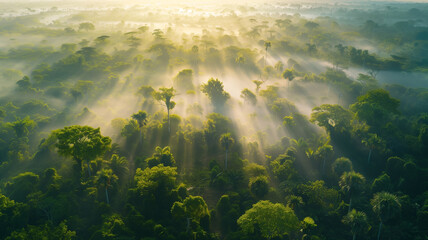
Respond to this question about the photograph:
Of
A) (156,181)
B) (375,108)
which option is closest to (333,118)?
(375,108)

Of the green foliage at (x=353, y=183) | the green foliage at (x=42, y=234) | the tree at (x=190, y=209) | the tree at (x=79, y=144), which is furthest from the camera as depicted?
the tree at (x=79, y=144)

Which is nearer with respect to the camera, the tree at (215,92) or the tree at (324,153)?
the tree at (324,153)

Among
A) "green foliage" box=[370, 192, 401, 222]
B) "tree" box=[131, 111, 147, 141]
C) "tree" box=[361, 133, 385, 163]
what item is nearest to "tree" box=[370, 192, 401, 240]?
"green foliage" box=[370, 192, 401, 222]

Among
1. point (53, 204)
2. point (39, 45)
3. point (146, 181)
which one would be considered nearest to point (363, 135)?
point (146, 181)

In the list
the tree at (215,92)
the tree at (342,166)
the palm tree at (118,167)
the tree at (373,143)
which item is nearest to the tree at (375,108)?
the tree at (373,143)

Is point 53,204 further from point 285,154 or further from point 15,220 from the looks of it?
point 285,154

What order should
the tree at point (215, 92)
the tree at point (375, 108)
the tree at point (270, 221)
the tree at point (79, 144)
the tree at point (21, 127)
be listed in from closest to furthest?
1. the tree at point (270, 221)
2. the tree at point (79, 144)
3. the tree at point (21, 127)
4. the tree at point (375, 108)
5. the tree at point (215, 92)

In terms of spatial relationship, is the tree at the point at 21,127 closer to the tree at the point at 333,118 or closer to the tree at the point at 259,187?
the tree at the point at 259,187
